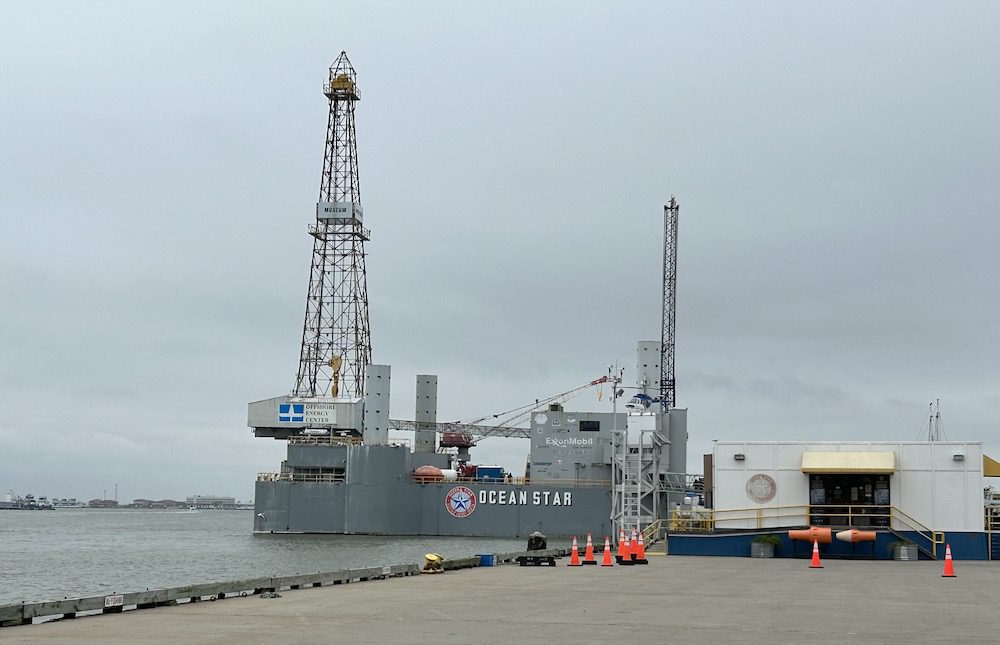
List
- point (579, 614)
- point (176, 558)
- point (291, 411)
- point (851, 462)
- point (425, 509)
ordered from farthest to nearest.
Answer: point (291, 411) → point (425, 509) → point (176, 558) → point (851, 462) → point (579, 614)

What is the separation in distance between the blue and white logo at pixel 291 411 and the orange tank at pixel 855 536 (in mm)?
56659

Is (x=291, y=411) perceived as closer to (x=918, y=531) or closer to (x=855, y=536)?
(x=918, y=531)

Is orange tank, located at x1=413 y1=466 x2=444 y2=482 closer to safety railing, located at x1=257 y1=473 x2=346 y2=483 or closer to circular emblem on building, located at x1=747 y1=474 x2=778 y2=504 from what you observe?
safety railing, located at x1=257 y1=473 x2=346 y2=483

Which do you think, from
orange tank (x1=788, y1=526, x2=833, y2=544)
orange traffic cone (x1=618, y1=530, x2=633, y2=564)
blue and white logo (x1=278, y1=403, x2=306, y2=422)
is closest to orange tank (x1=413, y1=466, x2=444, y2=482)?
blue and white logo (x1=278, y1=403, x2=306, y2=422)

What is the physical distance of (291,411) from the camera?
90875 millimetres

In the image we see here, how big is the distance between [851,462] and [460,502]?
4516cm

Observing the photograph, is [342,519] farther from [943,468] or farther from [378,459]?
[943,468]

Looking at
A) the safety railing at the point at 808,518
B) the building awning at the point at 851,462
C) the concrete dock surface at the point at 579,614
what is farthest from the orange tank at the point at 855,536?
the concrete dock surface at the point at 579,614

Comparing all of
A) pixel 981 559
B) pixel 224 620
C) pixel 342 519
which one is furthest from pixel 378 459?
pixel 224 620

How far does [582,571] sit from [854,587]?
841 cm

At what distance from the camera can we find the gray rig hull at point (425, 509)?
8200 centimetres

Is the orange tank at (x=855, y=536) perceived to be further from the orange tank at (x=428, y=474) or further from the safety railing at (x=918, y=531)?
the orange tank at (x=428, y=474)

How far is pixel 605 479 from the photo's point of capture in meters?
83.1

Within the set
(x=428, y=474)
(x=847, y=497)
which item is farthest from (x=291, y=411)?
(x=847, y=497)
